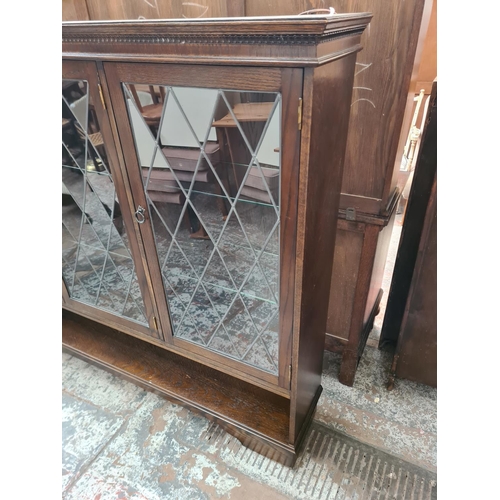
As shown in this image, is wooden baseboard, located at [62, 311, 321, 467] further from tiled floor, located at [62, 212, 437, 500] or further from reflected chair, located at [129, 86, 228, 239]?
reflected chair, located at [129, 86, 228, 239]

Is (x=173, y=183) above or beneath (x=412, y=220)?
above

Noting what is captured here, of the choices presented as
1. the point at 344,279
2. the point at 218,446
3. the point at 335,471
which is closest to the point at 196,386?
the point at 218,446

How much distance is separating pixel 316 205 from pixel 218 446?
969 millimetres

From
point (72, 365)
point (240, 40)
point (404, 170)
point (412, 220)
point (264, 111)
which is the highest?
point (240, 40)

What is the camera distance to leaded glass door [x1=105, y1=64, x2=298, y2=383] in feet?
2.61

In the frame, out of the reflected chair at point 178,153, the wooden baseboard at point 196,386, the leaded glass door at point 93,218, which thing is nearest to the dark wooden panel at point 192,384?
the wooden baseboard at point 196,386

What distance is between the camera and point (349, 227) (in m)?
1.25

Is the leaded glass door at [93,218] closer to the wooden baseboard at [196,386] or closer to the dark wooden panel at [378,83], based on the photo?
the wooden baseboard at [196,386]

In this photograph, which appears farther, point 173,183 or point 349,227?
point 349,227

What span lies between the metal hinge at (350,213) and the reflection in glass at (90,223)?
719 millimetres

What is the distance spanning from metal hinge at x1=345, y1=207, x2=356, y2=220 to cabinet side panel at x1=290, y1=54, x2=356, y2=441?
147 millimetres
